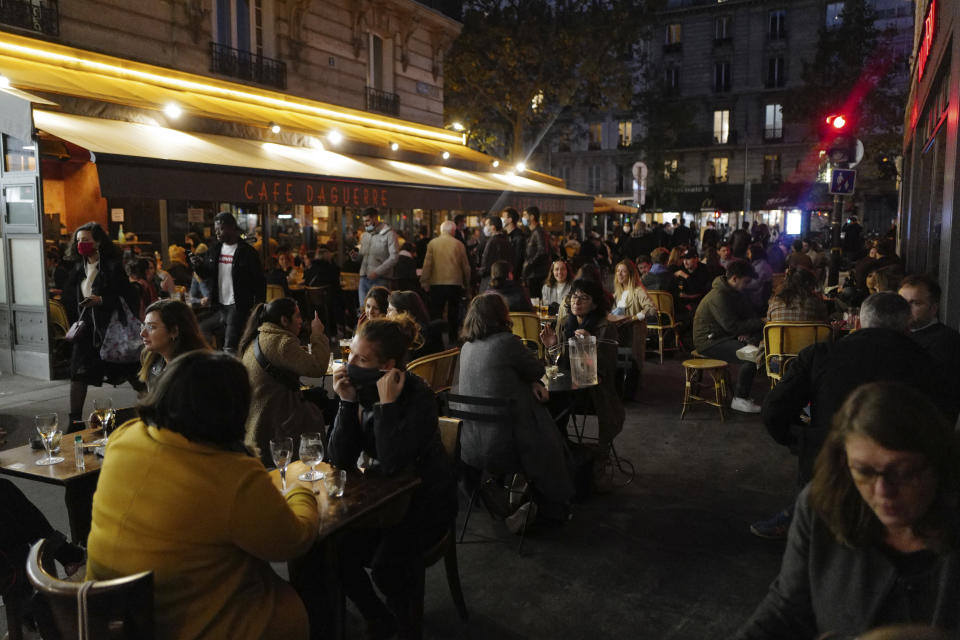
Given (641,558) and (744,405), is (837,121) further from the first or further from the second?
(641,558)

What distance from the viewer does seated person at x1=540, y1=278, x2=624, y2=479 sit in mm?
5047

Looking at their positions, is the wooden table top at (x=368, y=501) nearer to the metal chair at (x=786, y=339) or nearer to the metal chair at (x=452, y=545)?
the metal chair at (x=452, y=545)

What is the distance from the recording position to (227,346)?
7605 mm

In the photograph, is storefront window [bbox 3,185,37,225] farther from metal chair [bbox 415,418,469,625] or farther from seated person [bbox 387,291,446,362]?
metal chair [bbox 415,418,469,625]

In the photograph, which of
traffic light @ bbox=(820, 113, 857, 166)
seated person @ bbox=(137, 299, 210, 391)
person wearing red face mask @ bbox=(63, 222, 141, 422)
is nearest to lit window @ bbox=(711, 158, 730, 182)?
traffic light @ bbox=(820, 113, 857, 166)

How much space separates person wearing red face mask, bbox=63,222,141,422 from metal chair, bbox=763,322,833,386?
18.0 ft

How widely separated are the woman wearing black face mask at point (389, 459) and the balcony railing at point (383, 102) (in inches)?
589

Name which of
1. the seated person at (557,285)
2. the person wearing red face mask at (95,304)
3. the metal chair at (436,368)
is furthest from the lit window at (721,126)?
the person wearing red face mask at (95,304)

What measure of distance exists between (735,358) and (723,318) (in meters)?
0.41

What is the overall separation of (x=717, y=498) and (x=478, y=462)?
1.76 metres

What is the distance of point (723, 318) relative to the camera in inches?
292

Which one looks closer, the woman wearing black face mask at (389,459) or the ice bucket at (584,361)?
the woman wearing black face mask at (389,459)

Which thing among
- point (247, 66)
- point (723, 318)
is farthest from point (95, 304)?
point (247, 66)

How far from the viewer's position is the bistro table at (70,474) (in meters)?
3.18
